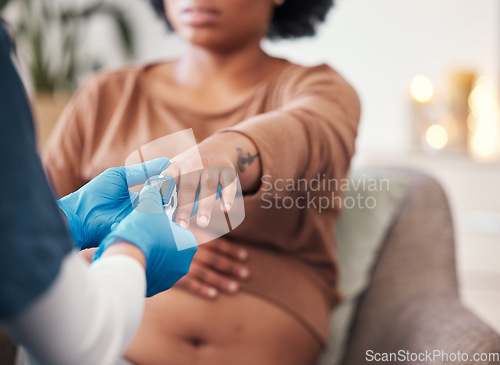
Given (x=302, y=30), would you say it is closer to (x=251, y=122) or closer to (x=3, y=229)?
(x=251, y=122)

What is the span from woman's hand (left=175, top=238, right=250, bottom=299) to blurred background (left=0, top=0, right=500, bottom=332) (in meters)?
0.88

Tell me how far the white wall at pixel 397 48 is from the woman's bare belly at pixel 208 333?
134 cm

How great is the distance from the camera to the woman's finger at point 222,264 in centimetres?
60

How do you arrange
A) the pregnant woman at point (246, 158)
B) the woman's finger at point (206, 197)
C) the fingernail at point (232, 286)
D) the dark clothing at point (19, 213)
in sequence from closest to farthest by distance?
the dark clothing at point (19, 213) < the woman's finger at point (206, 197) < the pregnant woman at point (246, 158) < the fingernail at point (232, 286)

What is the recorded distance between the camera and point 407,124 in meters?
1.66

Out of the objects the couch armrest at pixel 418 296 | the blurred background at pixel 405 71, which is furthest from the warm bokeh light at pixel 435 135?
the couch armrest at pixel 418 296

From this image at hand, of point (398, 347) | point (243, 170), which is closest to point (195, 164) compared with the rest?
point (243, 170)

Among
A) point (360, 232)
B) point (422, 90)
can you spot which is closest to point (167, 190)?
point (360, 232)

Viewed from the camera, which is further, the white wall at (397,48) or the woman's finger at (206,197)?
the white wall at (397,48)

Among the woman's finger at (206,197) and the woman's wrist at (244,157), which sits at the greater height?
the woman's finger at (206,197)

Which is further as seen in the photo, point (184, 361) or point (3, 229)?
point (184, 361)

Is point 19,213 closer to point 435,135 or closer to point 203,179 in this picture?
point 203,179

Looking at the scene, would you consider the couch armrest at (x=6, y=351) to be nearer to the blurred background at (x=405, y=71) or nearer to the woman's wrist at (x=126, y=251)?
the woman's wrist at (x=126, y=251)

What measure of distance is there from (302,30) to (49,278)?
0.65 metres
